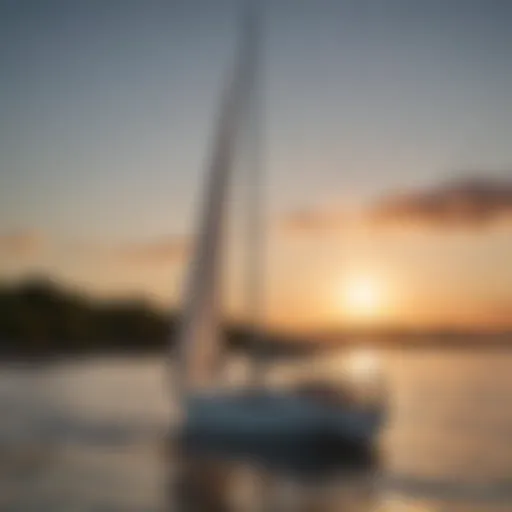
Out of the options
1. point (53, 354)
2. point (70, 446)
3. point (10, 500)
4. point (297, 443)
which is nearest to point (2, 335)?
point (53, 354)

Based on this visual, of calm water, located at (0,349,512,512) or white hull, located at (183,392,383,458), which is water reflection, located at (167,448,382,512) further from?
white hull, located at (183,392,383,458)

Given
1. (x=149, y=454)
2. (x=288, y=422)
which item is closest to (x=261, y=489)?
(x=288, y=422)

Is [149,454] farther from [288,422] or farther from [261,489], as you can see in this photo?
[261,489]

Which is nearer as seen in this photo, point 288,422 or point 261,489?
point 261,489

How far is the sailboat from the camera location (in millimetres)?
7270

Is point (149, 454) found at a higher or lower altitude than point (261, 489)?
higher

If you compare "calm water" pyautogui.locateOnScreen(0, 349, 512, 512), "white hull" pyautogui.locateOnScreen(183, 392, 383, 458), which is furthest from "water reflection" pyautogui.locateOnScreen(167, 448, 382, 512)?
"white hull" pyautogui.locateOnScreen(183, 392, 383, 458)

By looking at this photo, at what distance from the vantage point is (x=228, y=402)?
7488mm

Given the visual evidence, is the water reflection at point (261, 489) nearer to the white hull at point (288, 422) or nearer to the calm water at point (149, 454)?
the calm water at point (149, 454)

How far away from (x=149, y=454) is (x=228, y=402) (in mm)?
727

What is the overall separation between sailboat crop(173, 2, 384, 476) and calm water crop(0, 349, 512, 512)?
1.28 feet

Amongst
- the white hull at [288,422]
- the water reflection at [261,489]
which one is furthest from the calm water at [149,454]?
the white hull at [288,422]

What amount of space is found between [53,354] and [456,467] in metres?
14.4

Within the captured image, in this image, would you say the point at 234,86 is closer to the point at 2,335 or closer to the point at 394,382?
the point at 2,335
